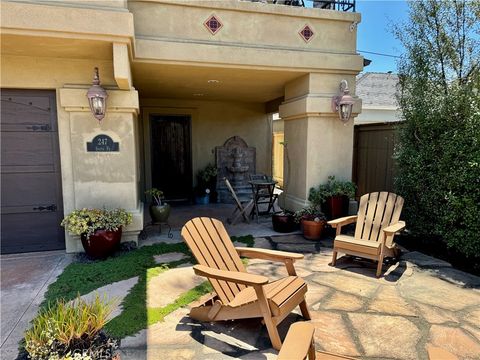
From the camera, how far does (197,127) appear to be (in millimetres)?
7918

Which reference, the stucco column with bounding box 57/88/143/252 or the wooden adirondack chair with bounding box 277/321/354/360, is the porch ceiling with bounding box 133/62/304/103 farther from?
the wooden adirondack chair with bounding box 277/321/354/360

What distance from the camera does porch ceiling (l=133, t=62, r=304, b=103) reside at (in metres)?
4.61

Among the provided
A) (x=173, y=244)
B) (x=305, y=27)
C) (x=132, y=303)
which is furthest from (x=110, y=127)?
(x=305, y=27)

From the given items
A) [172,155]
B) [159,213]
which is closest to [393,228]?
[159,213]

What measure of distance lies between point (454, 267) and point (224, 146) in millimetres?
5692

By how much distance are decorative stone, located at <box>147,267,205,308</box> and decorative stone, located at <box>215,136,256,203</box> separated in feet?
14.8

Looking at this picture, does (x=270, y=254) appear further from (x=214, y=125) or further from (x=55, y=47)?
(x=214, y=125)

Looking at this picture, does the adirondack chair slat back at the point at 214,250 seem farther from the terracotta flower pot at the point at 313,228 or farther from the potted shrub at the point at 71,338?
the terracotta flower pot at the point at 313,228

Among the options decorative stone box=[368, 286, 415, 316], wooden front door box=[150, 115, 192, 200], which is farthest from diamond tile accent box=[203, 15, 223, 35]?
decorative stone box=[368, 286, 415, 316]

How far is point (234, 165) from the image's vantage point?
8094 mm

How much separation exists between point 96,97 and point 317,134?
3.22m

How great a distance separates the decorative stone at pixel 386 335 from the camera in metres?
2.19

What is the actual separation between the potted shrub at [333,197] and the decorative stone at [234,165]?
325 cm

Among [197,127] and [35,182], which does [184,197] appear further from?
[35,182]
